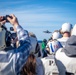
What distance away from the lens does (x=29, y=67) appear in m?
4.56

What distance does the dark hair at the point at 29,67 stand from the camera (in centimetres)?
452

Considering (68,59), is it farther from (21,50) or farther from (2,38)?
(2,38)

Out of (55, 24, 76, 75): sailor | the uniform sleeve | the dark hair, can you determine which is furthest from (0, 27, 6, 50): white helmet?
(55, 24, 76, 75): sailor

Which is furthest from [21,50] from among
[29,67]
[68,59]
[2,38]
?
[68,59]

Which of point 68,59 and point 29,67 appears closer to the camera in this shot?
point 29,67

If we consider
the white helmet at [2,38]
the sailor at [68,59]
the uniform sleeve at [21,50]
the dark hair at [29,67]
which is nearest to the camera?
the white helmet at [2,38]

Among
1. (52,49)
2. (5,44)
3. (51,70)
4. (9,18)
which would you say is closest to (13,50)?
(5,44)

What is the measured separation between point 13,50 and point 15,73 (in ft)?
1.00

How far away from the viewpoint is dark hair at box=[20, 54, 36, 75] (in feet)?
14.8

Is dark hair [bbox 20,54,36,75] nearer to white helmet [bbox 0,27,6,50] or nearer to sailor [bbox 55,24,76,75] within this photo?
white helmet [bbox 0,27,6,50]

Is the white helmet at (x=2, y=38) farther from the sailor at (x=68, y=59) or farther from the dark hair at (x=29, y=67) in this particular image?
the sailor at (x=68, y=59)

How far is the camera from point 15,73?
4137 millimetres

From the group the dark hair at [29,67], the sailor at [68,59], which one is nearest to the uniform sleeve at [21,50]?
the dark hair at [29,67]

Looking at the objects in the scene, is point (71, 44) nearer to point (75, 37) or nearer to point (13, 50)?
point (75, 37)
